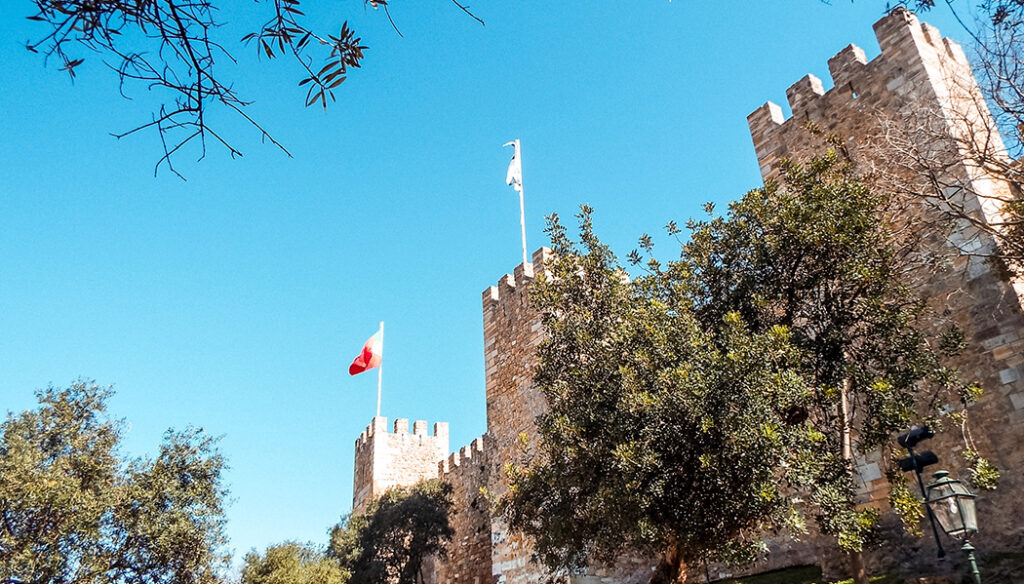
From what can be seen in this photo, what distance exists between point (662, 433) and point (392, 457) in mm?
20180

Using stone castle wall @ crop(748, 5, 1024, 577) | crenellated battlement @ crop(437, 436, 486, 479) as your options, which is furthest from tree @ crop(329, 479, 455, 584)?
stone castle wall @ crop(748, 5, 1024, 577)

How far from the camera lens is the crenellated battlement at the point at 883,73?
10.8 meters

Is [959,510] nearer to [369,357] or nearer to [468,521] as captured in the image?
[468,521]

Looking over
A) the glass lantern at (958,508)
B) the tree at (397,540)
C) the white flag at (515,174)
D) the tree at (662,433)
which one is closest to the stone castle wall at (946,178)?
the tree at (662,433)

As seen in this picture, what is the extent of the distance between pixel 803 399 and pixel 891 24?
22.7 ft

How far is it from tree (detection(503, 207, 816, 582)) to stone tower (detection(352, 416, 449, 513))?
1691 centimetres

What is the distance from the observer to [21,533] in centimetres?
1212

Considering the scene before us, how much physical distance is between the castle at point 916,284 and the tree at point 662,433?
7.21ft

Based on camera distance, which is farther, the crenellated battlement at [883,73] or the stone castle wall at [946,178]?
the crenellated battlement at [883,73]

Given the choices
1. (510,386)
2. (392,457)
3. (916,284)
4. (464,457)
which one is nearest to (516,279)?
(510,386)

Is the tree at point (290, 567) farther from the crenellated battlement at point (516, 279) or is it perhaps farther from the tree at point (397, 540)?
the crenellated battlement at point (516, 279)

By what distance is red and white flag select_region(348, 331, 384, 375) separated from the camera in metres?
27.3

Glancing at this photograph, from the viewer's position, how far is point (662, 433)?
8.13 m

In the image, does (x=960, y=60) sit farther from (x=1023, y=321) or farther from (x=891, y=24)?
(x=1023, y=321)
